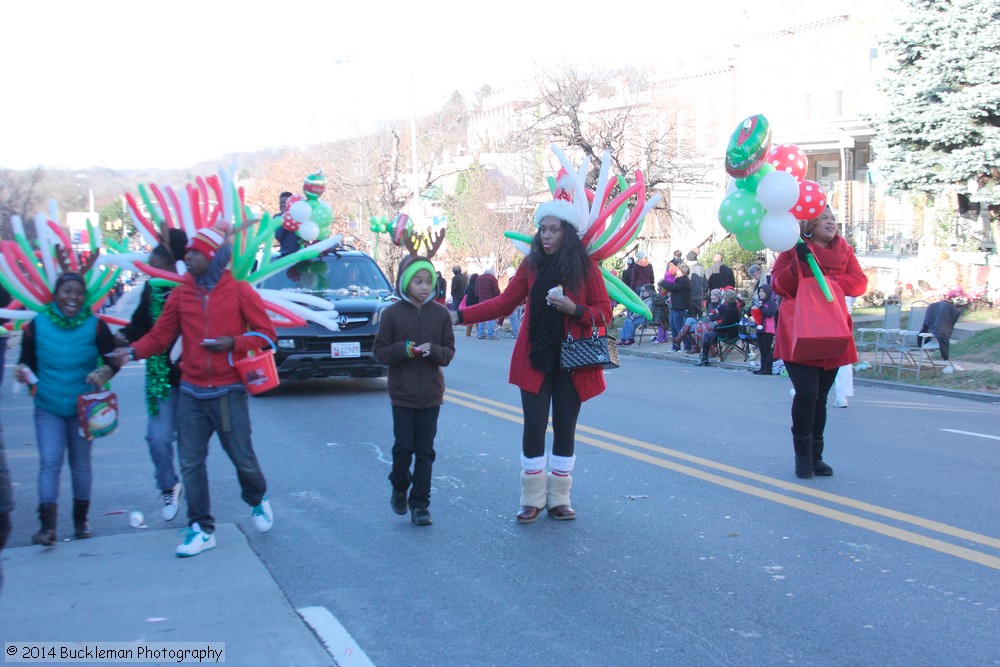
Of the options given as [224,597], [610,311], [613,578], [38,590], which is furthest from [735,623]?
[38,590]

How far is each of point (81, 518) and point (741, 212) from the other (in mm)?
4992

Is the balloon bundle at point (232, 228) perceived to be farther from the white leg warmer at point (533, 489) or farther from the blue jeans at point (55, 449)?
the white leg warmer at point (533, 489)

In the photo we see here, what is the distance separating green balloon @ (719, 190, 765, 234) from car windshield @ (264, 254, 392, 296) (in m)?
6.34

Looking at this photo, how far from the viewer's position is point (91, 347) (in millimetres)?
5855

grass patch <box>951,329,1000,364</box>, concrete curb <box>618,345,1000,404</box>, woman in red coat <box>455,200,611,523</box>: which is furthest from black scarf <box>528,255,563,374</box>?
grass patch <box>951,329,1000,364</box>

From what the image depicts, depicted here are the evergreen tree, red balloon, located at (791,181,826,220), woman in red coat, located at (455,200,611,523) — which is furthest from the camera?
the evergreen tree

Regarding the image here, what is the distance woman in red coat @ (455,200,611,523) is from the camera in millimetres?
5914

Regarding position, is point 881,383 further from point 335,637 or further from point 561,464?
point 335,637

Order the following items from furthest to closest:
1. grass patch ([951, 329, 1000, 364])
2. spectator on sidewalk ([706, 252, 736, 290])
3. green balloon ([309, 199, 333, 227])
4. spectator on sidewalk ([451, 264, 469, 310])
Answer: spectator on sidewalk ([451, 264, 469, 310]) → spectator on sidewalk ([706, 252, 736, 290]) → grass patch ([951, 329, 1000, 364]) → green balloon ([309, 199, 333, 227])

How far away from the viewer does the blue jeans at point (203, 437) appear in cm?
552

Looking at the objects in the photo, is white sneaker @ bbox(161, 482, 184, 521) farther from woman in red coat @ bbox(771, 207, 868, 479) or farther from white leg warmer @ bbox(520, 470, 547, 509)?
woman in red coat @ bbox(771, 207, 868, 479)

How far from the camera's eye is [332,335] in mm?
11836

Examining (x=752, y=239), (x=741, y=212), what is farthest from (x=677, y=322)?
(x=741, y=212)

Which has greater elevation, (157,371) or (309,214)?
(309,214)
